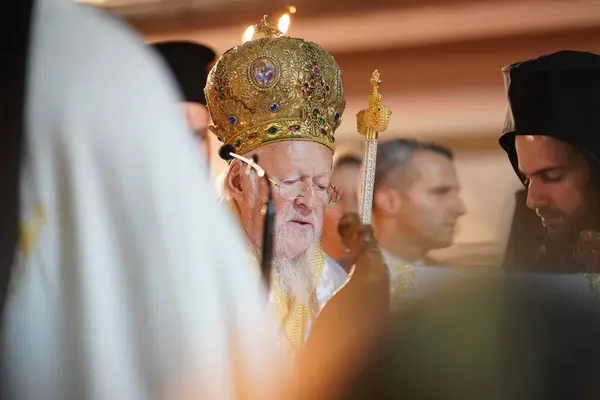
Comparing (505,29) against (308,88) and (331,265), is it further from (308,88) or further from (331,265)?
(331,265)

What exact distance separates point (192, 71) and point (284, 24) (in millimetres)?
238

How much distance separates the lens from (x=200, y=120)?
5.23ft

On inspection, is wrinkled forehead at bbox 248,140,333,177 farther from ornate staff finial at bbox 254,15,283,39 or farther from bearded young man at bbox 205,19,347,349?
ornate staff finial at bbox 254,15,283,39

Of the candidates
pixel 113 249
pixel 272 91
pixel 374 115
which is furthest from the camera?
pixel 374 115

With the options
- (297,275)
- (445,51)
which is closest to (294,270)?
(297,275)

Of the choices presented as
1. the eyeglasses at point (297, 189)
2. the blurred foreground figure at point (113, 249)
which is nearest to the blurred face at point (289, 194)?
the eyeglasses at point (297, 189)

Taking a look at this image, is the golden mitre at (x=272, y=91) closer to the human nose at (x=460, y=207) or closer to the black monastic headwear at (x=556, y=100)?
the human nose at (x=460, y=207)

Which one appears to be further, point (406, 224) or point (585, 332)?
point (406, 224)

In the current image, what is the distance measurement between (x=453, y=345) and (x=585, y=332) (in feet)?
0.91

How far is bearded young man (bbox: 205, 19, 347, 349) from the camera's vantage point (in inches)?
58.1

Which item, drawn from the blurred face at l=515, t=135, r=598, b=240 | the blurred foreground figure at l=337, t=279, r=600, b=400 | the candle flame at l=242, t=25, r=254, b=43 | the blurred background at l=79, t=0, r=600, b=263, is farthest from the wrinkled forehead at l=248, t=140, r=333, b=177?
the blurred face at l=515, t=135, r=598, b=240

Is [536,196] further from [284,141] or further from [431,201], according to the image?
[284,141]

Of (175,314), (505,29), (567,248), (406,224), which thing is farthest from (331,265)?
(175,314)

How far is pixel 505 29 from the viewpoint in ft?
5.39
